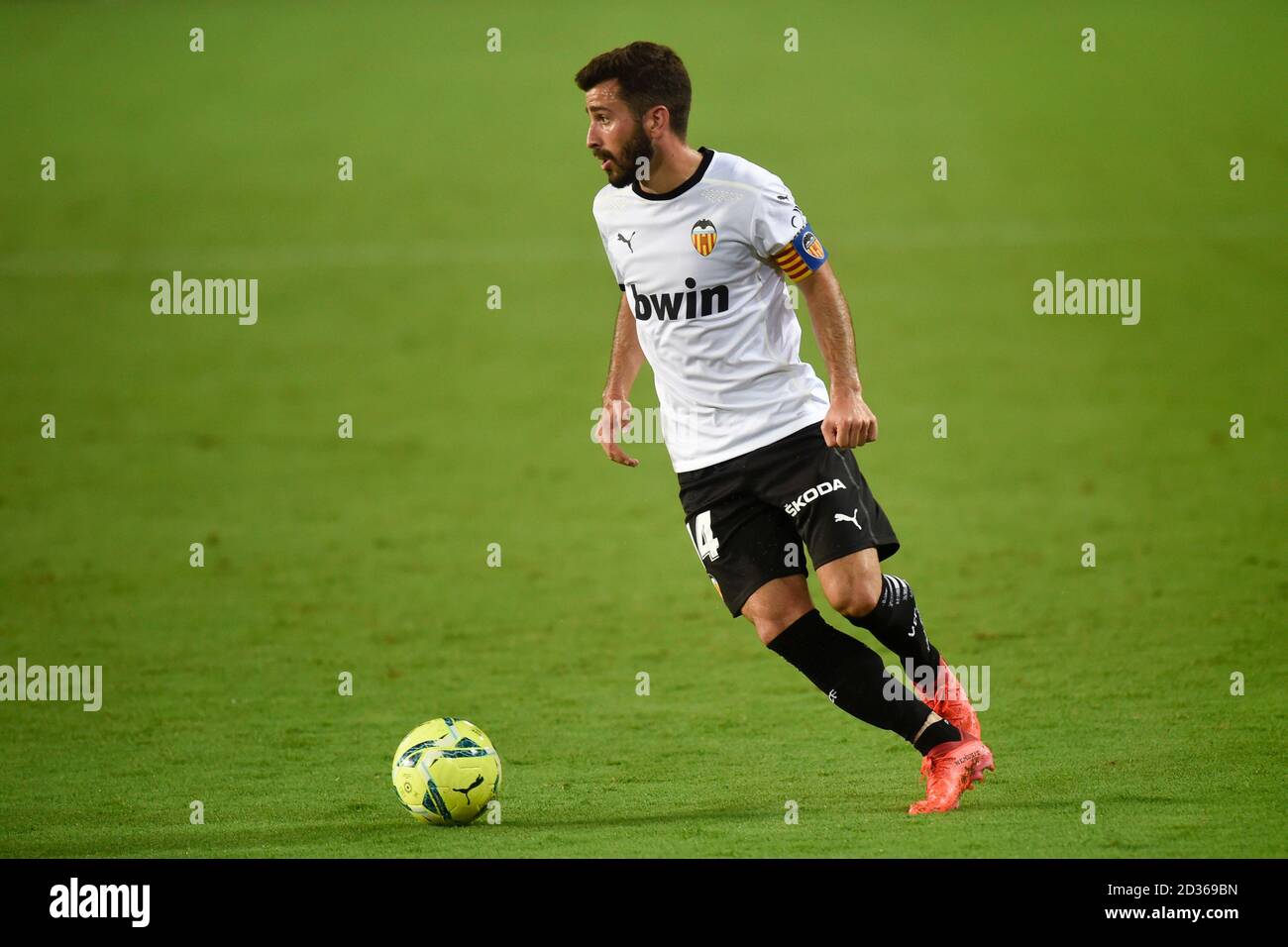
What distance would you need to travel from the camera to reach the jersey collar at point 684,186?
643cm

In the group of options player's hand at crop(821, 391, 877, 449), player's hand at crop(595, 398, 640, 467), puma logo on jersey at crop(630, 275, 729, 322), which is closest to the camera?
player's hand at crop(821, 391, 877, 449)

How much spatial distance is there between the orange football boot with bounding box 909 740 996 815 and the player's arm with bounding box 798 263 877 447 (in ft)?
3.67

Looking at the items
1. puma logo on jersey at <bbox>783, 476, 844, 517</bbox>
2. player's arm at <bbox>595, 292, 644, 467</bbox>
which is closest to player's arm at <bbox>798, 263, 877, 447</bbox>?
puma logo on jersey at <bbox>783, 476, 844, 517</bbox>

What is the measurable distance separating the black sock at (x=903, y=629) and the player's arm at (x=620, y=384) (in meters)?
1.10

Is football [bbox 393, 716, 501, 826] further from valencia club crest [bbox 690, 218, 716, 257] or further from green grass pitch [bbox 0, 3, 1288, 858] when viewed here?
valencia club crest [bbox 690, 218, 716, 257]

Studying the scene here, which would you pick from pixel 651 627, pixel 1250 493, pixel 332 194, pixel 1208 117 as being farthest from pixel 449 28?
pixel 651 627

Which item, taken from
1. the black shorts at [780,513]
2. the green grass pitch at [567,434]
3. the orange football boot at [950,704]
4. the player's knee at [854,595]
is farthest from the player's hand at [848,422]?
the green grass pitch at [567,434]

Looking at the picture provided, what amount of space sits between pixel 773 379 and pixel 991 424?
1088 centimetres

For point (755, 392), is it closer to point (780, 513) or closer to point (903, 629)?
point (780, 513)

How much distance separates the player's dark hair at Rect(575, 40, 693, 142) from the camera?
6332 mm

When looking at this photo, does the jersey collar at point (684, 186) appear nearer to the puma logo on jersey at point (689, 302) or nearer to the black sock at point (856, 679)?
the puma logo on jersey at point (689, 302)

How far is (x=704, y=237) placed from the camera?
638cm

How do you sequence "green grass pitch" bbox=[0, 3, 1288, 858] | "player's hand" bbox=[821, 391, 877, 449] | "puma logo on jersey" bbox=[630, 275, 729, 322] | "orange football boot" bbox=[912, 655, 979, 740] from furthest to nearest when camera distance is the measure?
"green grass pitch" bbox=[0, 3, 1288, 858]
"orange football boot" bbox=[912, 655, 979, 740]
"puma logo on jersey" bbox=[630, 275, 729, 322]
"player's hand" bbox=[821, 391, 877, 449]

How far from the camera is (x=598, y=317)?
21.7m
